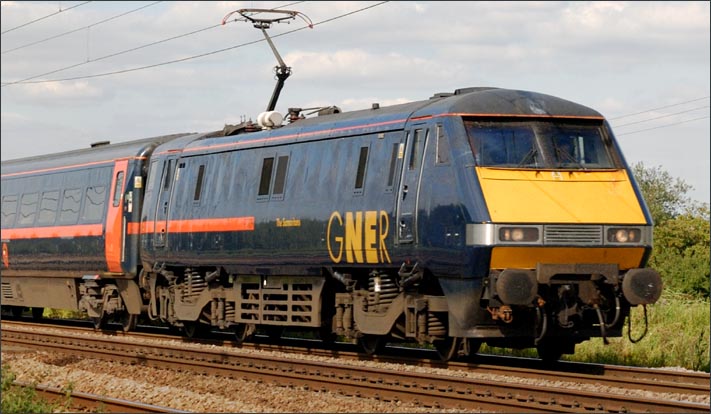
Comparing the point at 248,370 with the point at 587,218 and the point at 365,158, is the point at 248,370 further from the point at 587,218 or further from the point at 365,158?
the point at 587,218

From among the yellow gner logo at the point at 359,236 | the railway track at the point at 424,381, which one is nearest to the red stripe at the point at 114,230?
the railway track at the point at 424,381

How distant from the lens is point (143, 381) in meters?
15.8

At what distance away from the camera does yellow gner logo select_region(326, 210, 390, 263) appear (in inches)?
632

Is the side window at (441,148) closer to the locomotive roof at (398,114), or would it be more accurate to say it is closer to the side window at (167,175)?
the locomotive roof at (398,114)

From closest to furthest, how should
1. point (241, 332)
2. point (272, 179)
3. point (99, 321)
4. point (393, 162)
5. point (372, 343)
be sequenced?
point (393, 162) < point (372, 343) < point (272, 179) < point (241, 332) < point (99, 321)

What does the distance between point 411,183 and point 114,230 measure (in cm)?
896

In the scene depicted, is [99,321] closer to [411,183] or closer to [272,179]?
[272,179]

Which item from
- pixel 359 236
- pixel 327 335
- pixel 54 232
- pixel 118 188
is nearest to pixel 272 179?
pixel 327 335

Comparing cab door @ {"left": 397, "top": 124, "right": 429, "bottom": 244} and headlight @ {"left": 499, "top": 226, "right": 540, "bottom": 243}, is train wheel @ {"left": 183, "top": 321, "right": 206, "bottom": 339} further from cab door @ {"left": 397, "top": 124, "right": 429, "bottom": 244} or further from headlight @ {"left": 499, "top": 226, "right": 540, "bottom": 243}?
headlight @ {"left": 499, "top": 226, "right": 540, "bottom": 243}

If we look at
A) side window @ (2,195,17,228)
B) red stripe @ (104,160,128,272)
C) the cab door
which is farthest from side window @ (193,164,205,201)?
side window @ (2,195,17,228)

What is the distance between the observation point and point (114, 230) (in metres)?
23.0

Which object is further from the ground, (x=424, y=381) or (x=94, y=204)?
(x=94, y=204)

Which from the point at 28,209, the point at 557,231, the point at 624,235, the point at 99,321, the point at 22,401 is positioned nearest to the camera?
the point at 22,401

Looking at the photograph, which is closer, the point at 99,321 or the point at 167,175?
the point at 167,175
